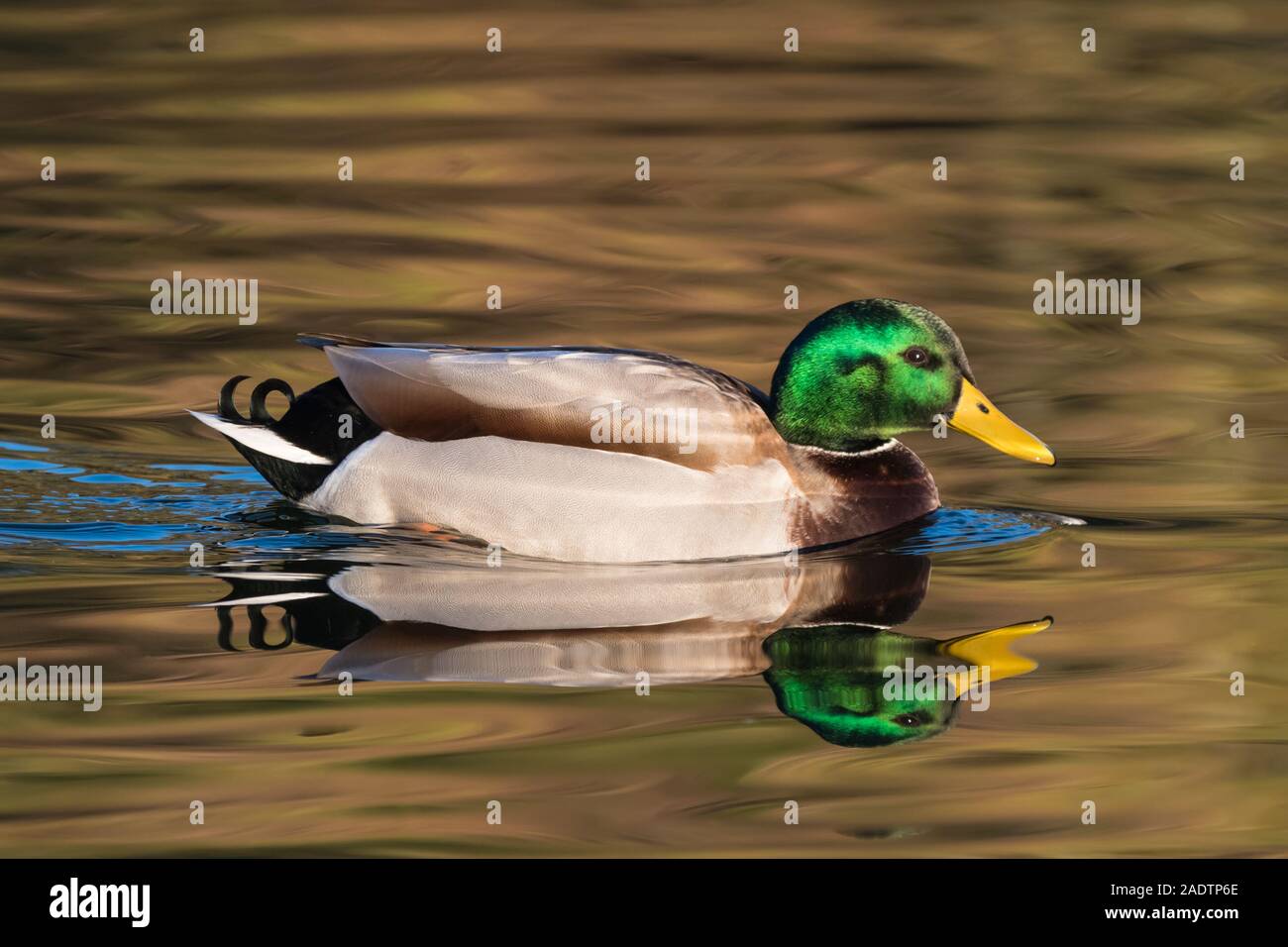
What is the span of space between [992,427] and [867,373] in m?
0.53

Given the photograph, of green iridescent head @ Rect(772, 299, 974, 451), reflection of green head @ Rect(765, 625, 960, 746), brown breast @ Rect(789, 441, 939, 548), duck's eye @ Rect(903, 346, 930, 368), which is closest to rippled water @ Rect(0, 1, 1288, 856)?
reflection of green head @ Rect(765, 625, 960, 746)

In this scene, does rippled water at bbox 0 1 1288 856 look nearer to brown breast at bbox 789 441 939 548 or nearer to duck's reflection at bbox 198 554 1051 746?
duck's reflection at bbox 198 554 1051 746

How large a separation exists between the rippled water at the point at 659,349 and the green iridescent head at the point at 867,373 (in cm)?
52

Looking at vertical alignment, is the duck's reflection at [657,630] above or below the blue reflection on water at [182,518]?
below

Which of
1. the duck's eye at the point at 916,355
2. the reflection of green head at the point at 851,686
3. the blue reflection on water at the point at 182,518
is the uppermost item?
the duck's eye at the point at 916,355

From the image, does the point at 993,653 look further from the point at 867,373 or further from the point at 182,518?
the point at 182,518

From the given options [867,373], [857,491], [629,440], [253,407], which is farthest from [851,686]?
[253,407]

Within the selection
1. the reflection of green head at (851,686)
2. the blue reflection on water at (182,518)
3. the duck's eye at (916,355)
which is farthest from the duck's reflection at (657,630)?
the duck's eye at (916,355)

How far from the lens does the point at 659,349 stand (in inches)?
403

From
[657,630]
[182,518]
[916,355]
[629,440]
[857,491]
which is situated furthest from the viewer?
→ [182,518]

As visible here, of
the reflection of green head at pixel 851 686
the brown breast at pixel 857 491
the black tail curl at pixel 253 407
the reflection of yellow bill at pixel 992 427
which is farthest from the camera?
→ the black tail curl at pixel 253 407

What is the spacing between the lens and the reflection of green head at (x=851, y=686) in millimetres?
5930

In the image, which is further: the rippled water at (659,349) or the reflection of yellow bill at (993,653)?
the reflection of yellow bill at (993,653)

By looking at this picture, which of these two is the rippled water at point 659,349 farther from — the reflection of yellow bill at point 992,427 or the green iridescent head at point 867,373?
the green iridescent head at point 867,373
